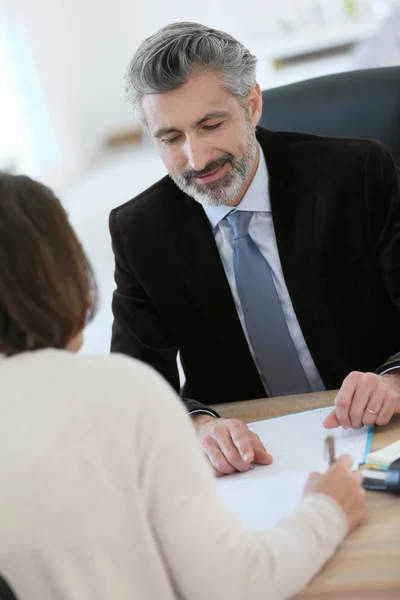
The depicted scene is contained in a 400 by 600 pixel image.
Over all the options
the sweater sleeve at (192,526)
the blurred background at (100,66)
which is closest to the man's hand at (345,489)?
the sweater sleeve at (192,526)

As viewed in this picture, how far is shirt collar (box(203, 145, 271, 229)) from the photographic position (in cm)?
175

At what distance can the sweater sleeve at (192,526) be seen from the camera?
0.87 metres

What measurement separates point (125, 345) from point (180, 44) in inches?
24.2

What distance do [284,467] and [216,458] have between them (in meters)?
0.11

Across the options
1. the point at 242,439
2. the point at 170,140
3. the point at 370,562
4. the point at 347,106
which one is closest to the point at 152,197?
the point at 170,140

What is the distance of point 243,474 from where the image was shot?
126cm

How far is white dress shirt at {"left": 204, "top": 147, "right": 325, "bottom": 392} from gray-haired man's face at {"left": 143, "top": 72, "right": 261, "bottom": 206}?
3 centimetres

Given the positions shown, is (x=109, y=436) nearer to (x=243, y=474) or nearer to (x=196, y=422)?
(x=243, y=474)

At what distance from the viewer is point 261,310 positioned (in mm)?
1725

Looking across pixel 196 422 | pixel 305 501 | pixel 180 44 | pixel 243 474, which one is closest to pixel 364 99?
pixel 180 44

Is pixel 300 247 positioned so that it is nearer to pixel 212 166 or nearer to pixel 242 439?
pixel 212 166

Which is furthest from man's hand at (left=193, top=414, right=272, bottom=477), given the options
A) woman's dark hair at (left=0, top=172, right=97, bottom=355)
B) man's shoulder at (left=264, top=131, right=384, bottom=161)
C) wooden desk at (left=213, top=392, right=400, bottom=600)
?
man's shoulder at (left=264, top=131, right=384, bottom=161)

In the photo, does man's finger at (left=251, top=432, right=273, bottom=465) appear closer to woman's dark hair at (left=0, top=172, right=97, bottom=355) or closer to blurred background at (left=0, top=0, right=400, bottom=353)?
woman's dark hair at (left=0, top=172, right=97, bottom=355)

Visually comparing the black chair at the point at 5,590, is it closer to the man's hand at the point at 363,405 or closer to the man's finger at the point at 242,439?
the man's finger at the point at 242,439
